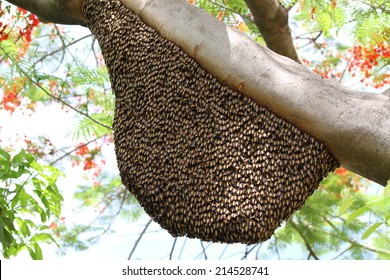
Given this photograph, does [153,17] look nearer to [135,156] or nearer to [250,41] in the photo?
[250,41]

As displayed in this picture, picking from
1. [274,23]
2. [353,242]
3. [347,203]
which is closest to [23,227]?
[347,203]

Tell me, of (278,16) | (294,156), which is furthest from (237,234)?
(278,16)

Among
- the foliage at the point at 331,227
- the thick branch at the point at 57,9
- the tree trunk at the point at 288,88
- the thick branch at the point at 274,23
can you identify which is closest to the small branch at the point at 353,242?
the foliage at the point at 331,227

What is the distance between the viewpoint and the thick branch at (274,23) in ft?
14.3

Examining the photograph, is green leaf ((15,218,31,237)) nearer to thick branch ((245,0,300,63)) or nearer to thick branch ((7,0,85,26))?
thick branch ((7,0,85,26))

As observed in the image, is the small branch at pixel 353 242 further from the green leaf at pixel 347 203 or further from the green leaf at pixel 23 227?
the green leaf at pixel 23 227

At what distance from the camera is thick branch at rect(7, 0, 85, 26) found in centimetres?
428

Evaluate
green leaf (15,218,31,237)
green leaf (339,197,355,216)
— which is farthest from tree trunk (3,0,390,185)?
green leaf (15,218,31,237)

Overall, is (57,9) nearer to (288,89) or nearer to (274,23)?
(274,23)

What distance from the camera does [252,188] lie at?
327cm

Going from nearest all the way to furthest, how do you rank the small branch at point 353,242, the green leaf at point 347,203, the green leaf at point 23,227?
the green leaf at point 347,203
the green leaf at point 23,227
the small branch at point 353,242

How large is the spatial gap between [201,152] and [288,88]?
26.9 inches

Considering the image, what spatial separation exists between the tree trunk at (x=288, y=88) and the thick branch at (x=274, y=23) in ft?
2.44

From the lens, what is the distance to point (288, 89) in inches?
134
